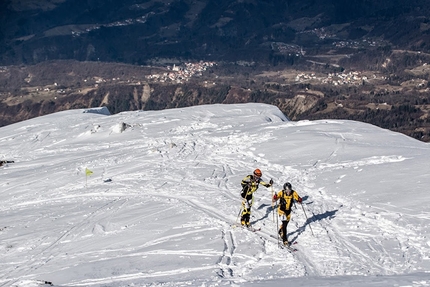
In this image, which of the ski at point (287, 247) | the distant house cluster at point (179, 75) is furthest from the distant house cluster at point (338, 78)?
the ski at point (287, 247)

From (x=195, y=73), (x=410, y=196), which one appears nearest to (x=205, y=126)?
(x=410, y=196)

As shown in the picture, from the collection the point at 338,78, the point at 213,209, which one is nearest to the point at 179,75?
the point at 338,78

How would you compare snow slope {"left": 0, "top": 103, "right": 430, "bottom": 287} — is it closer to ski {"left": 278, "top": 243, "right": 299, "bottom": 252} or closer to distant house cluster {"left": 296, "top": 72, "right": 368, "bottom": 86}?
ski {"left": 278, "top": 243, "right": 299, "bottom": 252}

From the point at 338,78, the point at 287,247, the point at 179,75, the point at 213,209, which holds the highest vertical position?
the point at 287,247

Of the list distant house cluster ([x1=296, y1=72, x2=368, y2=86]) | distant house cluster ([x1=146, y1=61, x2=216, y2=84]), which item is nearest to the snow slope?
distant house cluster ([x1=296, y1=72, x2=368, y2=86])

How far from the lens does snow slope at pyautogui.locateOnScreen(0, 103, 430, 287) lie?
554 inches

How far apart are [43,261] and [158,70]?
171063mm

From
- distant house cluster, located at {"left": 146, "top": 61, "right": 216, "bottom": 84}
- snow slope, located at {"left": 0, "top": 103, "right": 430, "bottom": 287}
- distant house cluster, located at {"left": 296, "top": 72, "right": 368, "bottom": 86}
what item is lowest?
distant house cluster, located at {"left": 146, "top": 61, "right": 216, "bottom": 84}

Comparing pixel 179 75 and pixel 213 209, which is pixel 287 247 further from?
pixel 179 75

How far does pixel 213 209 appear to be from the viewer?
19031 millimetres

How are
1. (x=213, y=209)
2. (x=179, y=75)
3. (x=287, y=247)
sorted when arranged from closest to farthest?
(x=287, y=247), (x=213, y=209), (x=179, y=75)

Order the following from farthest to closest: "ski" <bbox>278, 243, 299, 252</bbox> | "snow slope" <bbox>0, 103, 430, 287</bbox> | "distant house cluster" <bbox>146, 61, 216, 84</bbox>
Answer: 1. "distant house cluster" <bbox>146, 61, 216, 84</bbox>
2. "ski" <bbox>278, 243, 299, 252</bbox>
3. "snow slope" <bbox>0, 103, 430, 287</bbox>

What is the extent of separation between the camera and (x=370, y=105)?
329 ft

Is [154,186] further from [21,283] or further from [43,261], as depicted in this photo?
[21,283]
